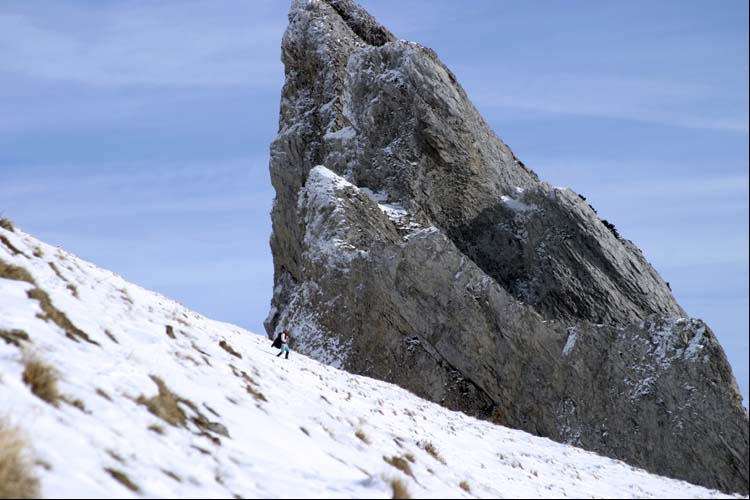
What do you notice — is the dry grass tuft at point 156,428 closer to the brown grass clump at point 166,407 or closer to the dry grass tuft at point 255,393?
the brown grass clump at point 166,407

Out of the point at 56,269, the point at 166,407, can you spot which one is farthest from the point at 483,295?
the point at 166,407

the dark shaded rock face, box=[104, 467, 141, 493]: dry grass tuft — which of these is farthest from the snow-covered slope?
the dark shaded rock face

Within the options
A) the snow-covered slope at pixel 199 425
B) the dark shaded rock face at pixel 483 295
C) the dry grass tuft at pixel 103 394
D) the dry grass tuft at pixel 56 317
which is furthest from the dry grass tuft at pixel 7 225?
the dark shaded rock face at pixel 483 295

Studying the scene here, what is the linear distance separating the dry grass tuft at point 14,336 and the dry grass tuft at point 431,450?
30.0 ft

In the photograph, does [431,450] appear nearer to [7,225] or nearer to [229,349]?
[229,349]

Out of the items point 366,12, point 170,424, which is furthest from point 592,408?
point 366,12

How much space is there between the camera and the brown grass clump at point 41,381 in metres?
10.4

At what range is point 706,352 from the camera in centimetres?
3503

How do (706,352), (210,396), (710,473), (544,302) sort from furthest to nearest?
(544,302), (706,352), (710,473), (210,396)

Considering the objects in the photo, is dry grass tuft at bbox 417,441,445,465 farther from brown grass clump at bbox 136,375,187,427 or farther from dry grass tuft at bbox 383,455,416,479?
brown grass clump at bbox 136,375,187,427

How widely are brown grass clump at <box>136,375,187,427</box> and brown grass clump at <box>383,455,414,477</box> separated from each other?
4279mm

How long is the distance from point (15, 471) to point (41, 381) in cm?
247

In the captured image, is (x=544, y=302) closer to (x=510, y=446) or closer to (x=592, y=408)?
(x=592, y=408)

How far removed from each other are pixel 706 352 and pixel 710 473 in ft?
16.7
